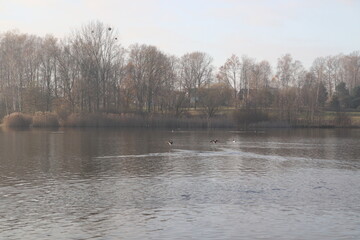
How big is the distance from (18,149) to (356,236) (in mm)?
28473

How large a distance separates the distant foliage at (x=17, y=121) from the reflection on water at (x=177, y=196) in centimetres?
3847

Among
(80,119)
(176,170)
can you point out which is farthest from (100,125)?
(176,170)

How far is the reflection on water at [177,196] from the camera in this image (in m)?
13.4

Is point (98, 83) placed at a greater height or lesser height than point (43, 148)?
greater

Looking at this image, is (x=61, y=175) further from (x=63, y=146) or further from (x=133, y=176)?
(x=63, y=146)

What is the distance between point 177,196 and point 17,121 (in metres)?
55.8

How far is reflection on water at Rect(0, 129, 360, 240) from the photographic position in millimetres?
13430

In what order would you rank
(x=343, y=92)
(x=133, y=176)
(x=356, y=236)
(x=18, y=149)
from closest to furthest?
(x=356, y=236) → (x=133, y=176) → (x=18, y=149) → (x=343, y=92)

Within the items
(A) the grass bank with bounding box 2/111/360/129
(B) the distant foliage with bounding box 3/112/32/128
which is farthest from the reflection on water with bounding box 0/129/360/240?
(B) the distant foliage with bounding box 3/112/32/128

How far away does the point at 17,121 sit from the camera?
6781 cm

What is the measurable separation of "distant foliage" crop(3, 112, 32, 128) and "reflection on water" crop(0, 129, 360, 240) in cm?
3847

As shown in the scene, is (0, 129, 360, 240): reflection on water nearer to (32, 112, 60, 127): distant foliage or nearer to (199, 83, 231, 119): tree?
(32, 112, 60, 127): distant foliage

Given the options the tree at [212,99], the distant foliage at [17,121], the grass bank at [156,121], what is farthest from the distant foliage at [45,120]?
the tree at [212,99]

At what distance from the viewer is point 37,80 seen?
76.6 meters
